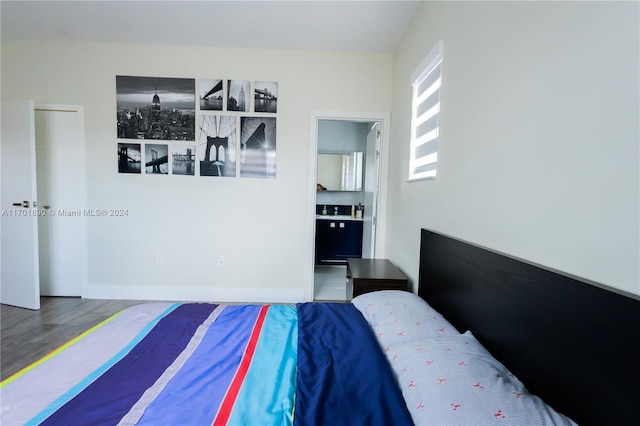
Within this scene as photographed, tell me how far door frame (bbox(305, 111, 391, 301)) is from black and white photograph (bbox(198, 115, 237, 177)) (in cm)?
86

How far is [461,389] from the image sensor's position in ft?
2.48

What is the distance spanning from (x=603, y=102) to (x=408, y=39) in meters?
2.11

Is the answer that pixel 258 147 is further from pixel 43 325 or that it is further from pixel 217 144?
pixel 43 325

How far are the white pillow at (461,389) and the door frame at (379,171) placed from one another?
2.06 m

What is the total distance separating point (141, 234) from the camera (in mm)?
2980

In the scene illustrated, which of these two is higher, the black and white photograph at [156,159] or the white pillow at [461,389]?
the black and white photograph at [156,159]

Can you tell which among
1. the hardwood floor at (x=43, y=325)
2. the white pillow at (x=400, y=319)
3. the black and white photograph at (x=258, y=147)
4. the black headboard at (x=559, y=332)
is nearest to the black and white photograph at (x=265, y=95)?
the black and white photograph at (x=258, y=147)

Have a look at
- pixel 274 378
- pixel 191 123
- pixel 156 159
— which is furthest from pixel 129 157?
pixel 274 378

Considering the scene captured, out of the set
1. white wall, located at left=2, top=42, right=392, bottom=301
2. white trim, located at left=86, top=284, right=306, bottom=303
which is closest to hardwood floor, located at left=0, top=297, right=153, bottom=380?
white trim, located at left=86, top=284, right=306, bottom=303

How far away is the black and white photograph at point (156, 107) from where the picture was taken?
287 cm

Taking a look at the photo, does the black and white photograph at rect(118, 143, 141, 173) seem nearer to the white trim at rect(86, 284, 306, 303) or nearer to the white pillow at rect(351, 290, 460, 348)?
the white trim at rect(86, 284, 306, 303)

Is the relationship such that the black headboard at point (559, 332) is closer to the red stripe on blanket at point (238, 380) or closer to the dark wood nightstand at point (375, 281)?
the dark wood nightstand at point (375, 281)

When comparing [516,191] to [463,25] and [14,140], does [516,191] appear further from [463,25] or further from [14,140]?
[14,140]

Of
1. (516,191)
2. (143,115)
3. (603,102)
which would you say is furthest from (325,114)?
(603,102)
